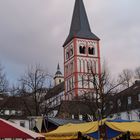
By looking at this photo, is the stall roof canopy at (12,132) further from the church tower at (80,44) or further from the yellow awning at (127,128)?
the church tower at (80,44)

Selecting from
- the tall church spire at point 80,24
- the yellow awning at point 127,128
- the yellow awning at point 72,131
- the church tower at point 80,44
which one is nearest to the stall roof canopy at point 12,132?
the yellow awning at point 127,128

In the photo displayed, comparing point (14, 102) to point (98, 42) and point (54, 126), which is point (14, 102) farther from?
point (98, 42)

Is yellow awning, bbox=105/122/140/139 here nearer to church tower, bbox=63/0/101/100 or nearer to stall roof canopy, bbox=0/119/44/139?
stall roof canopy, bbox=0/119/44/139

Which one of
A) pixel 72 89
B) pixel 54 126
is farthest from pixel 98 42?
pixel 54 126

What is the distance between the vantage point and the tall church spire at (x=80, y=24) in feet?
348

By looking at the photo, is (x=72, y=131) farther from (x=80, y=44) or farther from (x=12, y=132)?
(x=80, y=44)

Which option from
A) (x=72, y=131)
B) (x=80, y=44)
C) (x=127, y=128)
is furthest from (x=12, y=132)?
(x=80, y=44)

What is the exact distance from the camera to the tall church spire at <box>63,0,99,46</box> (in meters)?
106

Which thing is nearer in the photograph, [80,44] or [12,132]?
[12,132]

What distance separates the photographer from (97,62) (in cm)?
10462

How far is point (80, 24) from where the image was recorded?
10575cm

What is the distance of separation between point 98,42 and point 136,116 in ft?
159

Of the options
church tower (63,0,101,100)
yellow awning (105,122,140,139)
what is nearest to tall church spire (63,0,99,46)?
church tower (63,0,101,100)

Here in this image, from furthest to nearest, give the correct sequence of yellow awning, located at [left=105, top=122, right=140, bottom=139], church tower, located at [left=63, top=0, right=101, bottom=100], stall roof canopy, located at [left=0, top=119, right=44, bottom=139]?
church tower, located at [left=63, top=0, right=101, bottom=100] → yellow awning, located at [left=105, top=122, right=140, bottom=139] → stall roof canopy, located at [left=0, top=119, right=44, bottom=139]
